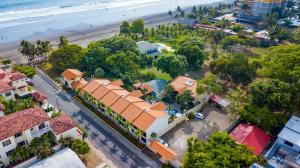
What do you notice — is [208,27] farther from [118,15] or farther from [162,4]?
[162,4]

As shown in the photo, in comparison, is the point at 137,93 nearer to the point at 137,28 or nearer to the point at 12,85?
the point at 12,85

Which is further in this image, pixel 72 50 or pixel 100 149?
pixel 72 50

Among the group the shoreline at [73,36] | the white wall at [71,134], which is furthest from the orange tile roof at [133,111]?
the shoreline at [73,36]

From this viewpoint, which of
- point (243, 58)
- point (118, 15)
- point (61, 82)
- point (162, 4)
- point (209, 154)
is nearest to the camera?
point (209, 154)

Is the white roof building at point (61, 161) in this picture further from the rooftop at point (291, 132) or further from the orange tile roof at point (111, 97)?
the rooftop at point (291, 132)

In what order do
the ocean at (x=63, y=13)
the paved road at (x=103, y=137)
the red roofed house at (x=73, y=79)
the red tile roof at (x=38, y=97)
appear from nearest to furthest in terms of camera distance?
the paved road at (x=103, y=137)
the red tile roof at (x=38, y=97)
the red roofed house at (x=73, y=79)
the ocean at (x=63, y=13)

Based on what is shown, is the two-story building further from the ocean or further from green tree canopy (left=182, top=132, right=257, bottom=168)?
the ocean

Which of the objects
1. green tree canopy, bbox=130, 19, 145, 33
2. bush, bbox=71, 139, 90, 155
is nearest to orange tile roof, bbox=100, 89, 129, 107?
bush, bbox=71, 139, 90, 155

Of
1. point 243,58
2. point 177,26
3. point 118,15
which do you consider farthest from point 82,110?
point 118,15
